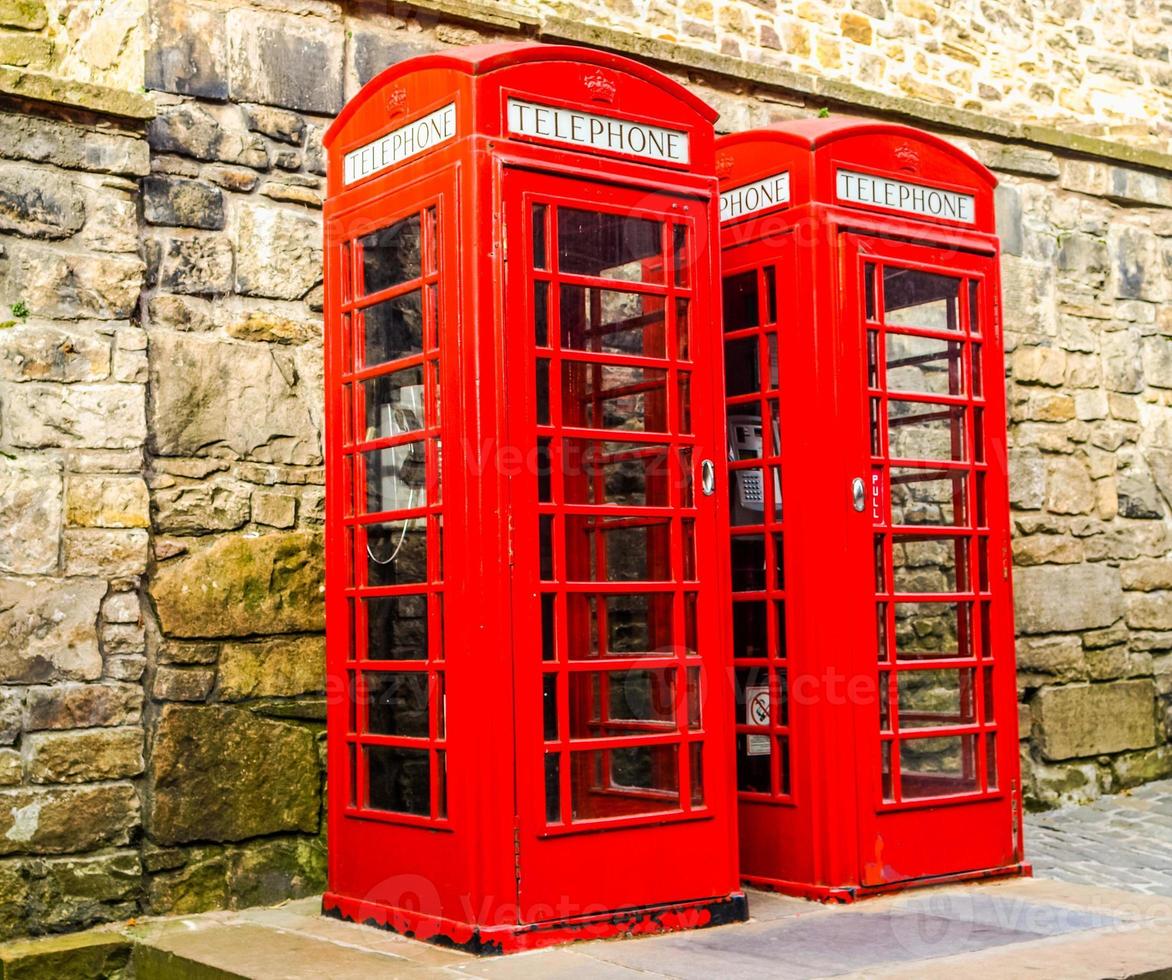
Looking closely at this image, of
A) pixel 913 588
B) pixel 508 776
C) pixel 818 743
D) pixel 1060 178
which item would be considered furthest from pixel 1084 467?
pixel 508 776

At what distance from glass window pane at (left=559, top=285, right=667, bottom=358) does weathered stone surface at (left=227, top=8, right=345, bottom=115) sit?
1468mm

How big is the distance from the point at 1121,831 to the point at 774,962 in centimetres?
303

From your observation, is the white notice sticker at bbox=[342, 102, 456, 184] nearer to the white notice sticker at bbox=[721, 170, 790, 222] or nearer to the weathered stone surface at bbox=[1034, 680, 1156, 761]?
the white notice sticker at bbox=[721, 170, 790, 222]

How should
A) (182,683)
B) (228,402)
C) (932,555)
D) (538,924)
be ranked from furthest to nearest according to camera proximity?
(932,555), (228,402), (182,683), (538,924)

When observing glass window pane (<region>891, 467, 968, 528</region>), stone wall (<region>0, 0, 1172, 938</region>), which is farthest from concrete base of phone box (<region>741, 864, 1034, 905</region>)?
stone wall (<region>0, 0, 1172, 938</region>)

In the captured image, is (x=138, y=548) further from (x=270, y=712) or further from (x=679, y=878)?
(x=679, y=878)

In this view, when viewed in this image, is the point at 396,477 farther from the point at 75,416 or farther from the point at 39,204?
the point at 39,204

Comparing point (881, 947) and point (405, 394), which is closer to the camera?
point (881, 947)

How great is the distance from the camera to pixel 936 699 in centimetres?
511

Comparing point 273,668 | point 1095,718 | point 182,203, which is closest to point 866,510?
point 273,668

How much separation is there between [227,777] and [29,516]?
1.00m

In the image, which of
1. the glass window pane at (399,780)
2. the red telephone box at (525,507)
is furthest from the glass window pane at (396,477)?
the glass window pane at (399,780)

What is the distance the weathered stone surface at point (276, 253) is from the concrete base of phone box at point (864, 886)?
96.9 inches

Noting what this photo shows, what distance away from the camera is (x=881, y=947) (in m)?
4.16
